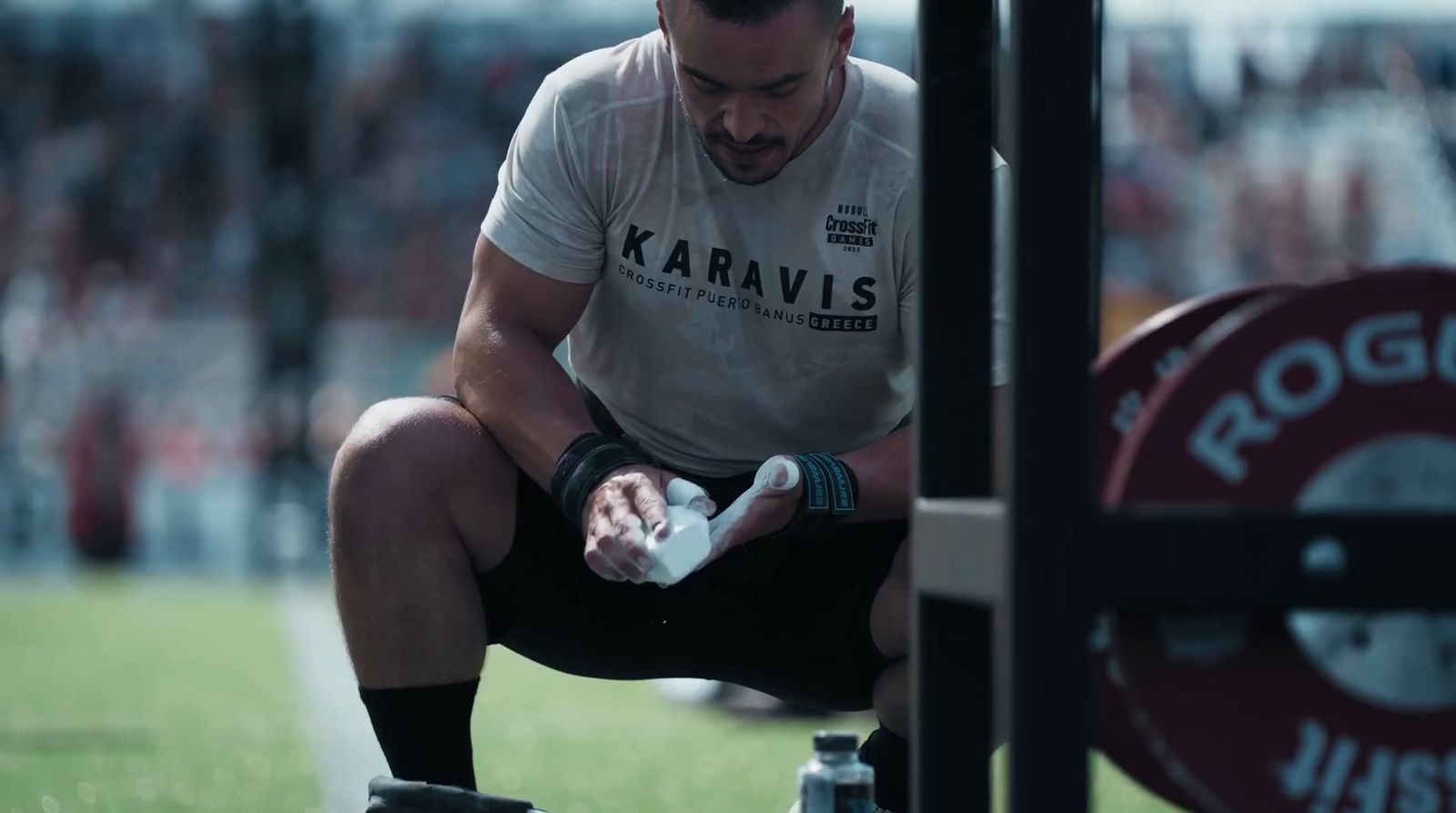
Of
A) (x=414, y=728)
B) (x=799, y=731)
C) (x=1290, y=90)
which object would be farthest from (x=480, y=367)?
(x=1290, y=90)

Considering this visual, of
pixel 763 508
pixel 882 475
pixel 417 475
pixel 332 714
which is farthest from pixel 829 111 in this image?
pixel 332 714

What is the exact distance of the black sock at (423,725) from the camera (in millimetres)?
2262

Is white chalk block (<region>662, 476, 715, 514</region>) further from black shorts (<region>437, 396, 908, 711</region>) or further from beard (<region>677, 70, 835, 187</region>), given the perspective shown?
beard (<region>677, 70, 835, 187</region>)

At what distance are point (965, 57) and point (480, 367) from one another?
939mm

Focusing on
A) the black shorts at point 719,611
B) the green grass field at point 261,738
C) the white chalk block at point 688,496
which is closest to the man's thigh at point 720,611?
the black shorts at point 719,611

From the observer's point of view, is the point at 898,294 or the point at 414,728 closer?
the point at 414,728

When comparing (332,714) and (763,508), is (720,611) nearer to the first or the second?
(763,508)

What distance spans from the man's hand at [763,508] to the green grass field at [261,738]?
129 centimetres

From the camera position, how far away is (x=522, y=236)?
8.15ft

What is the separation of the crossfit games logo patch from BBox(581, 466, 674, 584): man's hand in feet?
1.56

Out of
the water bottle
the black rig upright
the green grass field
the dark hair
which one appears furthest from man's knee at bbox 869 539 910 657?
the green grass field

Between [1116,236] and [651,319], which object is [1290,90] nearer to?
[1116,236]

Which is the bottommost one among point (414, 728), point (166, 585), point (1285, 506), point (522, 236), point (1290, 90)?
point (166, 585)

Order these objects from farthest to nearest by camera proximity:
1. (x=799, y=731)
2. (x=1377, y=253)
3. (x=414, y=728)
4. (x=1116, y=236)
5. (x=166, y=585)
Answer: (x=1116, y=236) → (x=1377, y=253) → (x=166, y=585) → (x=799, y=731) → (x=414, y=728)
